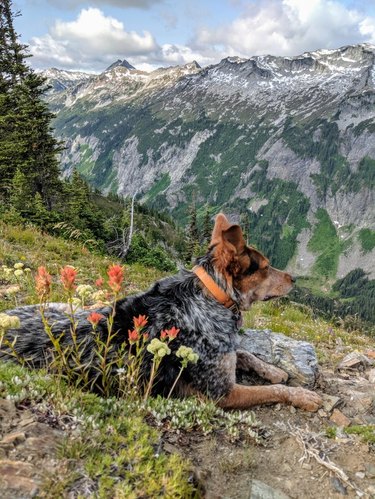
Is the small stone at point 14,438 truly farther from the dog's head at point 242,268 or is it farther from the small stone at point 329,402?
the small stone at point 329,402

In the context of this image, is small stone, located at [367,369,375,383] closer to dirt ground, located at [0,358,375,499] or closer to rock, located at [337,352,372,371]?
rock, located at [337,352,372,371]

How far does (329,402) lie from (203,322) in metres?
2.54

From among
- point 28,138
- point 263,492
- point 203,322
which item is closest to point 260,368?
point 203,322

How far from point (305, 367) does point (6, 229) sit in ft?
44.1

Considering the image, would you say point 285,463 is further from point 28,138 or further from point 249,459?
point 28,138

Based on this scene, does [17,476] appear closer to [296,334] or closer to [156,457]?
[156,457]

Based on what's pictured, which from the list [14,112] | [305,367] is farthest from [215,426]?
[14,112]

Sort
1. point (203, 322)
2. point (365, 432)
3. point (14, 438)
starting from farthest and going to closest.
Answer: point (203, 322) < point (365, 432) < point (14, 438)

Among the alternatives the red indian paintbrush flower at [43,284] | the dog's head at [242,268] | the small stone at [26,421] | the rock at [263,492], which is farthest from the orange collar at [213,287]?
the small stone at [26,421]

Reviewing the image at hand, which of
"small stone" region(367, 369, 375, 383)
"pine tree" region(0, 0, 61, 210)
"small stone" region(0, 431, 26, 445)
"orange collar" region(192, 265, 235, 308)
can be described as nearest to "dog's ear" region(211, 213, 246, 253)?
"orange collar" region(192, 265, 235, 308)

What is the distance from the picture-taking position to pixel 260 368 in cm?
716

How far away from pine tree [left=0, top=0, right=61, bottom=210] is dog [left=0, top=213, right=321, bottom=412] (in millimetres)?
25026

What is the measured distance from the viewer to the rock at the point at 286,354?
7.39m

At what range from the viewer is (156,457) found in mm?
3547
